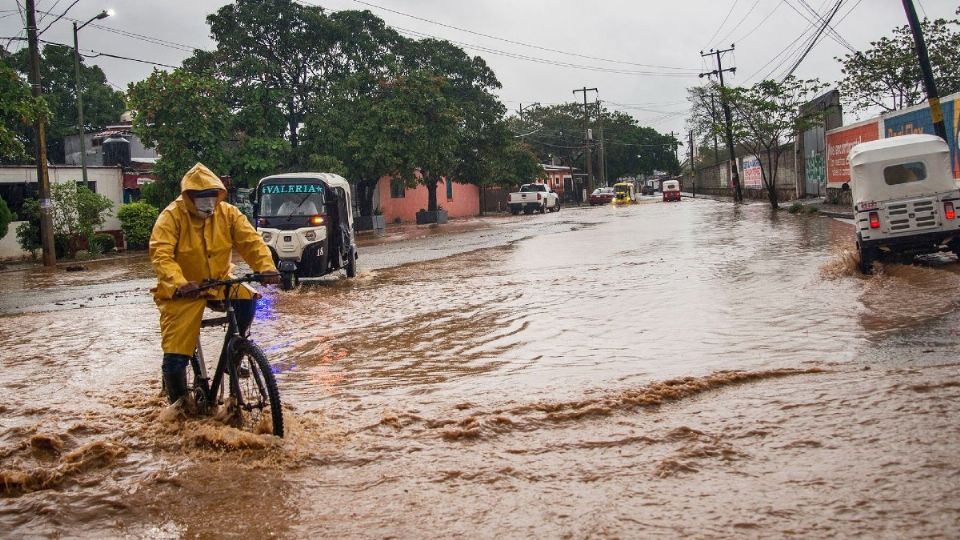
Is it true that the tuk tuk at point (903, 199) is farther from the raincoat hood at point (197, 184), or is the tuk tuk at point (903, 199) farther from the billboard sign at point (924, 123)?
the raincoat hood at point (197, 184)

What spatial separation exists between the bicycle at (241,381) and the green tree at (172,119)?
26723mm

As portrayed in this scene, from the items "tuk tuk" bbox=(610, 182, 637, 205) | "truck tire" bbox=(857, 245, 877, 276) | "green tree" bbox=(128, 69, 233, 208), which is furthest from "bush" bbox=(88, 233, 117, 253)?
"tuk tuk" bbox=(610, 182, 637, 205)

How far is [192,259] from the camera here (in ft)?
18.6

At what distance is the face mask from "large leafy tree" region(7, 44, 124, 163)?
45.1 meters

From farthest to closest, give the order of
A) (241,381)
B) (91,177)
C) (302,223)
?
(91,177), (302,223), (241,381)

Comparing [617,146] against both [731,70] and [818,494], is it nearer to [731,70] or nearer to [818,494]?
[731,70]

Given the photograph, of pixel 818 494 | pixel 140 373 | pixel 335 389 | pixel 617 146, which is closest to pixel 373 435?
pixel 335 389

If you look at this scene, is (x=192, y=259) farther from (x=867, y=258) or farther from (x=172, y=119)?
(x=172, y=119)

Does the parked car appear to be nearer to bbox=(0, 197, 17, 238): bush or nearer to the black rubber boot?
bbox=(0, 197, 17, 238): bush

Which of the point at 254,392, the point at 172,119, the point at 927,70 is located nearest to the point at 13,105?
the point at 172,119

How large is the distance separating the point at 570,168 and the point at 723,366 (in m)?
84.4

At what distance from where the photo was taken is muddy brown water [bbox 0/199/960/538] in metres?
4.16

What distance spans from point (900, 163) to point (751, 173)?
160 feet

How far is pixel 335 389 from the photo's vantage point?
7066mm
